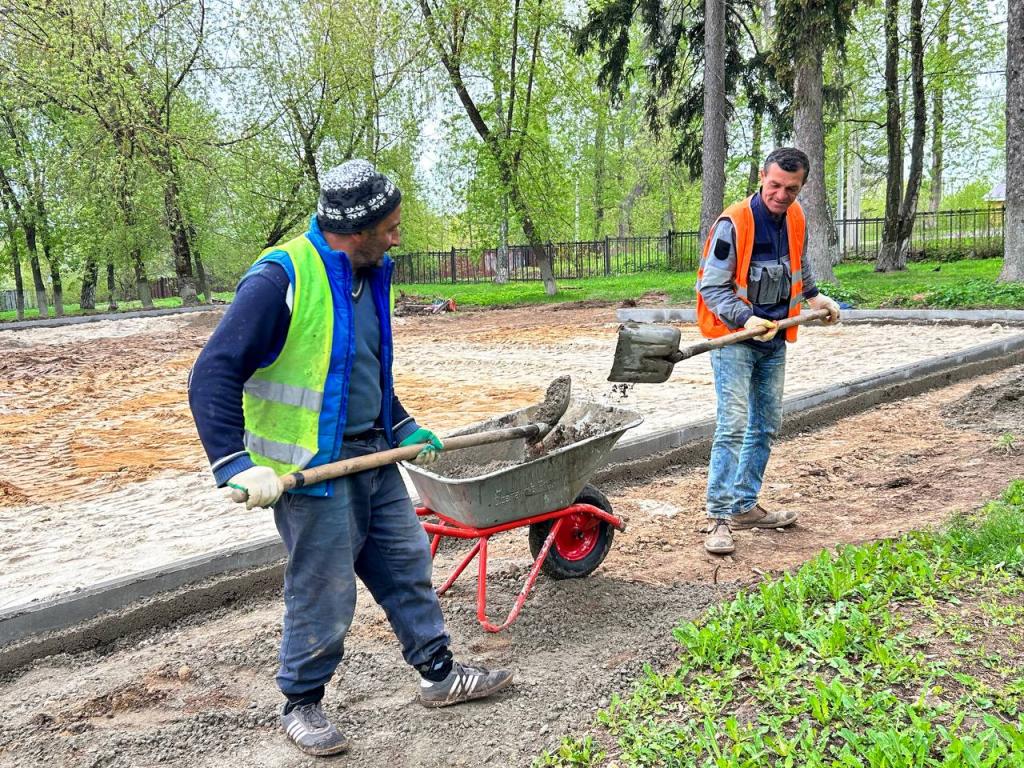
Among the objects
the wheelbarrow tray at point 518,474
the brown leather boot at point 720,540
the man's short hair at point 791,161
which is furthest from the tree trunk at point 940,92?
the wheelbarrow tray at point 518,474

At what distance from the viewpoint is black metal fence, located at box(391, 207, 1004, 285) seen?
26578mm

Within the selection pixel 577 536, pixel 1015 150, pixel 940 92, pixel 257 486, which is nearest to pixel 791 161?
pixel 577 536

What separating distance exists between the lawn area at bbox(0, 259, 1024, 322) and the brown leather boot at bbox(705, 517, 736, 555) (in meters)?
10.8

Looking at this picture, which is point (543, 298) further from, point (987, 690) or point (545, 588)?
point (987, 690)

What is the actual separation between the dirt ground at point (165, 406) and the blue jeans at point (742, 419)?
178 centimetres

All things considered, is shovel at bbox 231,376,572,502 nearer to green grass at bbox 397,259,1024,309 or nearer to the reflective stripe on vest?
the reflective stripe on vest

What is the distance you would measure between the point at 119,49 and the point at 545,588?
24.9 metres

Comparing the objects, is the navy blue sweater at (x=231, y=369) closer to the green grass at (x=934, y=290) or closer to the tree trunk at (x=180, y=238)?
the green grass at (x=934, y=290)

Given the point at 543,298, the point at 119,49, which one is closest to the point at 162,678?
the point at 543,298

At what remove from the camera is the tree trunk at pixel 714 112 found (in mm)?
17547

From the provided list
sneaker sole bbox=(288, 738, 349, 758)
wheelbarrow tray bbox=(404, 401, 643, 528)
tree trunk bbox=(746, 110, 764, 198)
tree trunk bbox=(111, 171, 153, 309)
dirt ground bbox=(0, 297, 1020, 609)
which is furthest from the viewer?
tree trunk bbox=(746, 110, 764, 198)

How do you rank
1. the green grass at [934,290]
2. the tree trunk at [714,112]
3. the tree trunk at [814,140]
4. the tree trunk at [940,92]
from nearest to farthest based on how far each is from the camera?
the green grass at [934,290]
the tree trunk at [814,140]
the tree trunk at [714,112]
the tree trunk at [940,92]

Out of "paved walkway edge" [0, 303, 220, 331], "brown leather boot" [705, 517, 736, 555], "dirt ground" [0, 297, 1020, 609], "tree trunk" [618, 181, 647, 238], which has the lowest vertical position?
"brown leather boot" [705, 517, 736, 555]


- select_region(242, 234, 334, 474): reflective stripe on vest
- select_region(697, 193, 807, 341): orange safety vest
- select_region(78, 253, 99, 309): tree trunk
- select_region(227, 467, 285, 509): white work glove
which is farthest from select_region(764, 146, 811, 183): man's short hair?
select_region(78, 253, 99, 309): tree trunk
